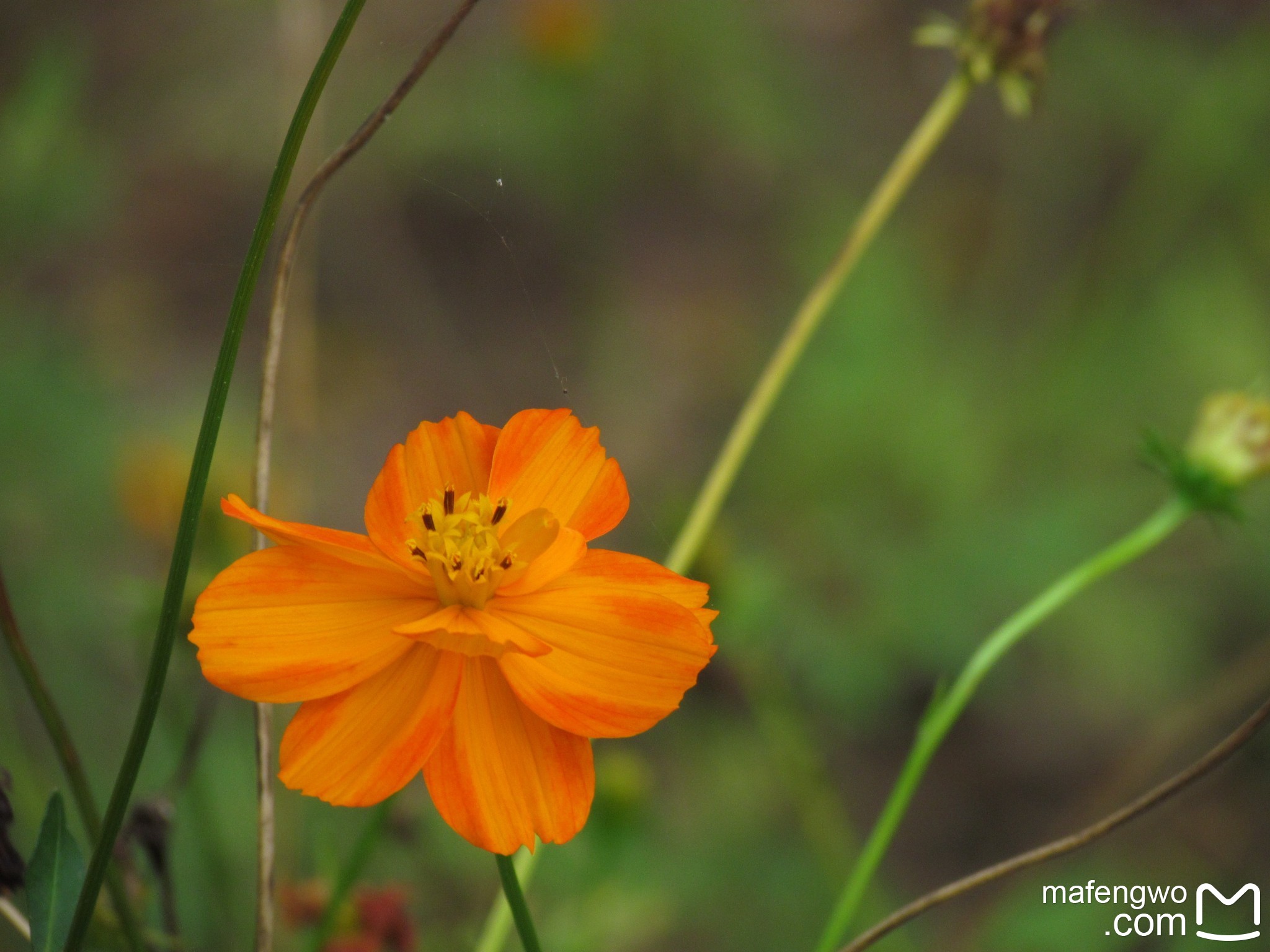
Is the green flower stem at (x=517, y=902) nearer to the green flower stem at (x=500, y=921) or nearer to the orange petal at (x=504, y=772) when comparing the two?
the orange petal at (x=504, y=772)

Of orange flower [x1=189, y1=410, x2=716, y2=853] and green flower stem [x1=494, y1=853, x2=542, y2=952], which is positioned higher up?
orange flower [x1=189, y1=410, x2=716, y2=853]

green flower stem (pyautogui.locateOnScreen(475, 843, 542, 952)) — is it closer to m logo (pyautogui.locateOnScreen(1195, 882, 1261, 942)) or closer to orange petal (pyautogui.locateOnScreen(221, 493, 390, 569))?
orange petal (pyautogui.locateOnScreen(221, 493, 390, 569))

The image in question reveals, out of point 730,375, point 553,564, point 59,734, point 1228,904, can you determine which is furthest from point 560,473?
point 730,375

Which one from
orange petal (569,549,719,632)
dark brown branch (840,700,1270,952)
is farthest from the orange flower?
dark brown branch (840,700,1270,952)

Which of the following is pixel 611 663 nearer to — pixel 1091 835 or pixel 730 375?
pixel 1091 835

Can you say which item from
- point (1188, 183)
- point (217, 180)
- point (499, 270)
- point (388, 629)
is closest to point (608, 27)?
point (499, 270)

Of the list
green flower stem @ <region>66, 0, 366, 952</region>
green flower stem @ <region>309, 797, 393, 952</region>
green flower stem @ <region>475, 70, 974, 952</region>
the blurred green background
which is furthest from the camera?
the blurred green background

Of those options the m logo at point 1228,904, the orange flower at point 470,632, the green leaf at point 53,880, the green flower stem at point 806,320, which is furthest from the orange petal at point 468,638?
the m logo at point 1228,904
